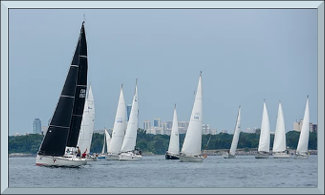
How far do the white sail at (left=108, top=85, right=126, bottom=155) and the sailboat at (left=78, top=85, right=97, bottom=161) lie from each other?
23.2 feet

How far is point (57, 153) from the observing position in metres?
44.5

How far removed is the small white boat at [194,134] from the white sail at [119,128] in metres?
13.0

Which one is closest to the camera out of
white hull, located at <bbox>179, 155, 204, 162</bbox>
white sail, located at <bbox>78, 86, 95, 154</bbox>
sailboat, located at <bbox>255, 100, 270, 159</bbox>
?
white sail, located at <bbox>78, 86, 95, 154</bbox>

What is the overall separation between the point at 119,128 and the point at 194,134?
1518 centimetres

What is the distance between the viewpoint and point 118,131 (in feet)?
244

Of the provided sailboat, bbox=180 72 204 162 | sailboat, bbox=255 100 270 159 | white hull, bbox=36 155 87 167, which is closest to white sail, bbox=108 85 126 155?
sailboat, bbox=180 72 204 162

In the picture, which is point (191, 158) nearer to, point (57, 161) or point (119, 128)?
point (119, 128)

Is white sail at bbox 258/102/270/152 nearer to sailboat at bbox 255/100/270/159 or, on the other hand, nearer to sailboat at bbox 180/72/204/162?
sailboat at bbox 255/100/270/159

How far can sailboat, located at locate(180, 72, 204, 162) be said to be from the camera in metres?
60.8

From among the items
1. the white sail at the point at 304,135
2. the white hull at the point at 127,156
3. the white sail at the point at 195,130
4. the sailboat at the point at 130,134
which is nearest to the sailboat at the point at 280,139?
the white sail at the point at 304,135

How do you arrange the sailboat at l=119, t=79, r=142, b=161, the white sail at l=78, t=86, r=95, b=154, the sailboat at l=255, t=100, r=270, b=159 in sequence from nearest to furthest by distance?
the white sail at l=78, t=86, r=95, b=154
the sailboat at l=119, t=79, r=142, b=161
the sailboat at l=255, t=100, r=270, b=159

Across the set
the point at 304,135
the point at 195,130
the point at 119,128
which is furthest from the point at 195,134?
the point at 304,135

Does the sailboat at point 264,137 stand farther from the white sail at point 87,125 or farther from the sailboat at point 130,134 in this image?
the white sail at point 87,125

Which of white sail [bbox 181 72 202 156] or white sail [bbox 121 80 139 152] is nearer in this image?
white sail [bbox 181 72 202 156]
